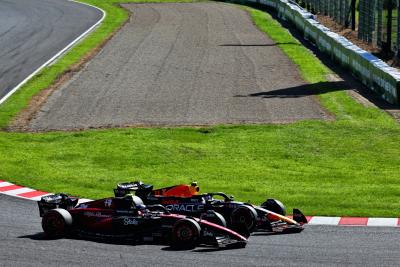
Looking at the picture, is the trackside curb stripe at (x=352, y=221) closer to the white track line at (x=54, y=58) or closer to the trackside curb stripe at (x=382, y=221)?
the trackside curb stripe at (x=382, y=221)

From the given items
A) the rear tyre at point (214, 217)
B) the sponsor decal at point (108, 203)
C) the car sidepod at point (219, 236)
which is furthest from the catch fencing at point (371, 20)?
the car sidepod at point (219, 236)

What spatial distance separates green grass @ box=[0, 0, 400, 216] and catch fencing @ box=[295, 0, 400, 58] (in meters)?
11.0

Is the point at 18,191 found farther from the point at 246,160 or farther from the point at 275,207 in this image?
the point at 246,160

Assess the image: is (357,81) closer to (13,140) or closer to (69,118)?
(69,118)

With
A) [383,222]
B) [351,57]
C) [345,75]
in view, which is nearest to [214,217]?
[383,222]

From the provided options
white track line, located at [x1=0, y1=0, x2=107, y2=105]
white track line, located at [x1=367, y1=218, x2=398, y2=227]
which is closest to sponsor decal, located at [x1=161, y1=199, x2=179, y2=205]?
white track line, located at [x1=367, y1=218, x2=398, y2=227]

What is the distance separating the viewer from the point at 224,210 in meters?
18.7

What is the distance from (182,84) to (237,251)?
23.5 m

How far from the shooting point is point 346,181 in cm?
2444

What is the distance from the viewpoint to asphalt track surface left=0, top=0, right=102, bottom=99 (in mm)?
45406

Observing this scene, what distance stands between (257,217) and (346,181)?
642 cm

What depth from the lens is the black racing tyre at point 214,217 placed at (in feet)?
58.9

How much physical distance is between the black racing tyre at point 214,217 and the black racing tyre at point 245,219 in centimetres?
32

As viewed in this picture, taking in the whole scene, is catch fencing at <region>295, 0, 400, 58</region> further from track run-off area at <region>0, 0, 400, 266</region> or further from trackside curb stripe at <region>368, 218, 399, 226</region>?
trackside curb stripe at <region>368, 218, 399, 226</region>
